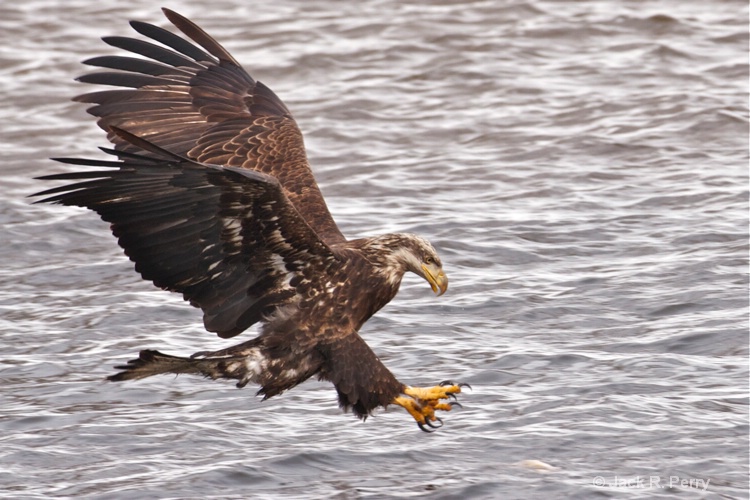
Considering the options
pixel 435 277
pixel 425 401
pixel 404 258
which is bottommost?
pixel 425 401

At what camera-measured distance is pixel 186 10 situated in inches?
563

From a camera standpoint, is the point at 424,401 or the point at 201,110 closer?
the point at 424,401

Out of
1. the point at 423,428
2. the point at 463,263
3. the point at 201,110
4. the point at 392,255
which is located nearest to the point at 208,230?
the point at 392,255

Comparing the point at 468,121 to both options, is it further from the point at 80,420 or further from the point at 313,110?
the point at 80,420

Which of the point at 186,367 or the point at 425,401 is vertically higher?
the point at 186,367

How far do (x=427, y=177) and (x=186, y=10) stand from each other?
497 centimetres

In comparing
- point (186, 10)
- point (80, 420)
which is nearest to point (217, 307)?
point (80, 420)

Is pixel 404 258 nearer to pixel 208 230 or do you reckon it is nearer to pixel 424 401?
pixel 424 401

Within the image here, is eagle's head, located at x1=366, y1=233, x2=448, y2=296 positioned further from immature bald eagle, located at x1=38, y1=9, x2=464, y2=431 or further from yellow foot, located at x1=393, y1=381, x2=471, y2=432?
yellow foot, located at x1=393, y1=381, x2=471, y2=432

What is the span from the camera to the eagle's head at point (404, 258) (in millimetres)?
5961

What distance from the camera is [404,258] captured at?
19.7ft

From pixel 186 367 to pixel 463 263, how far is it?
3263 mm

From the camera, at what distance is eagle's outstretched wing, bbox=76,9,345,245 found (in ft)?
21.5

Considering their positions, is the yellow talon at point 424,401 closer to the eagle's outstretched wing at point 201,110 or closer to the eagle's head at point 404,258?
the eagle's head at point 404,258
